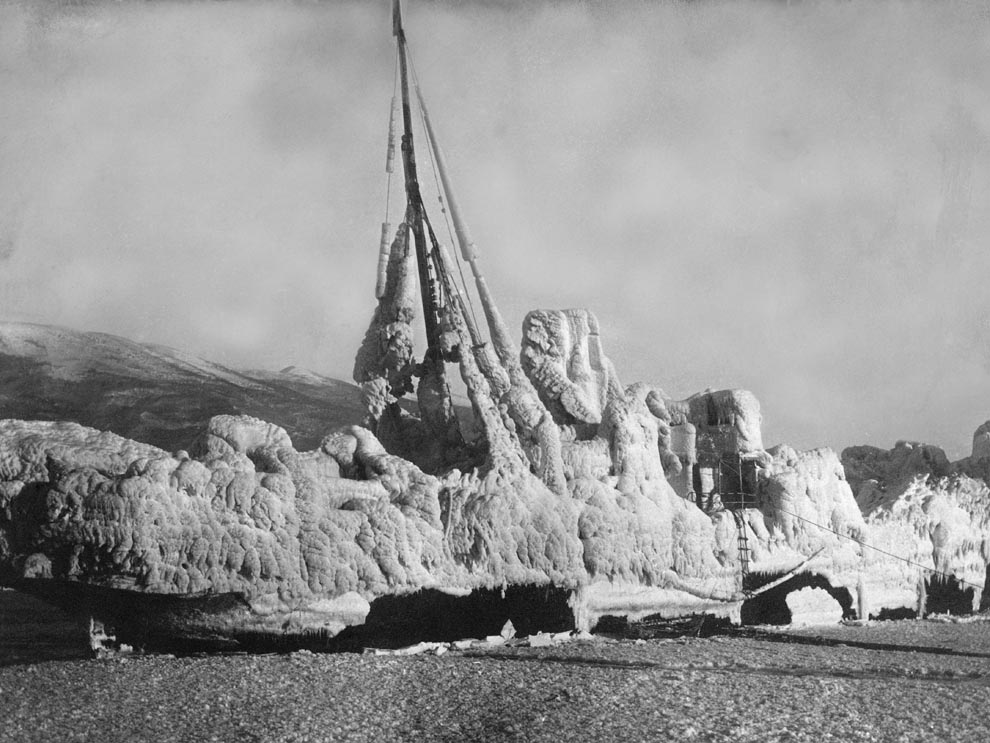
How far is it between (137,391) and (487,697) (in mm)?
17355

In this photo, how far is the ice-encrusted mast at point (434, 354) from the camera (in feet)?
46.9

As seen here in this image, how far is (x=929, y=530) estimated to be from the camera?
1898cm

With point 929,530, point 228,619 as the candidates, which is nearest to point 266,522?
point 228,619

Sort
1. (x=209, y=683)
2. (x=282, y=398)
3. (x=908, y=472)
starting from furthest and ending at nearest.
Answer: (x=282, y=398)
(x=908, y=472)
(x=209, y=683)

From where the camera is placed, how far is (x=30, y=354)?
76.0 feet

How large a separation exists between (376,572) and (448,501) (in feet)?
4.60

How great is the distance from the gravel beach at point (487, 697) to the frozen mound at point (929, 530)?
6.11 metres

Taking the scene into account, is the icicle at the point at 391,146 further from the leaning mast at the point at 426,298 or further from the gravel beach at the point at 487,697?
the gravel beach at the point at 487,697

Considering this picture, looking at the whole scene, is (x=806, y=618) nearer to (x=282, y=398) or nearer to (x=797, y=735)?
(x=797, y=735)

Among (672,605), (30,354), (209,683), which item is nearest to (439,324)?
(672,605)

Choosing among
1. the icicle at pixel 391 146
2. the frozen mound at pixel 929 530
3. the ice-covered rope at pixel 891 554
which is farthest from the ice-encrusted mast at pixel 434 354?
the frozen mound at pixel 929 530

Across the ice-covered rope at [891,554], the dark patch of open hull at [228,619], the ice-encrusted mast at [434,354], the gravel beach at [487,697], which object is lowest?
the gravel beach at [487,697]

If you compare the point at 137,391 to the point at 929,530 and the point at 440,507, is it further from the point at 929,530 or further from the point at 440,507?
the point at 929,530

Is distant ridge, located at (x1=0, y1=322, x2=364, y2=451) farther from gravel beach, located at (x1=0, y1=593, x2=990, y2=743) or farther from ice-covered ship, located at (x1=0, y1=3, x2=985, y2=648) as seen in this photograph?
gravel beach, located at (x1=0, y1=593, x2=990, y2=743)
